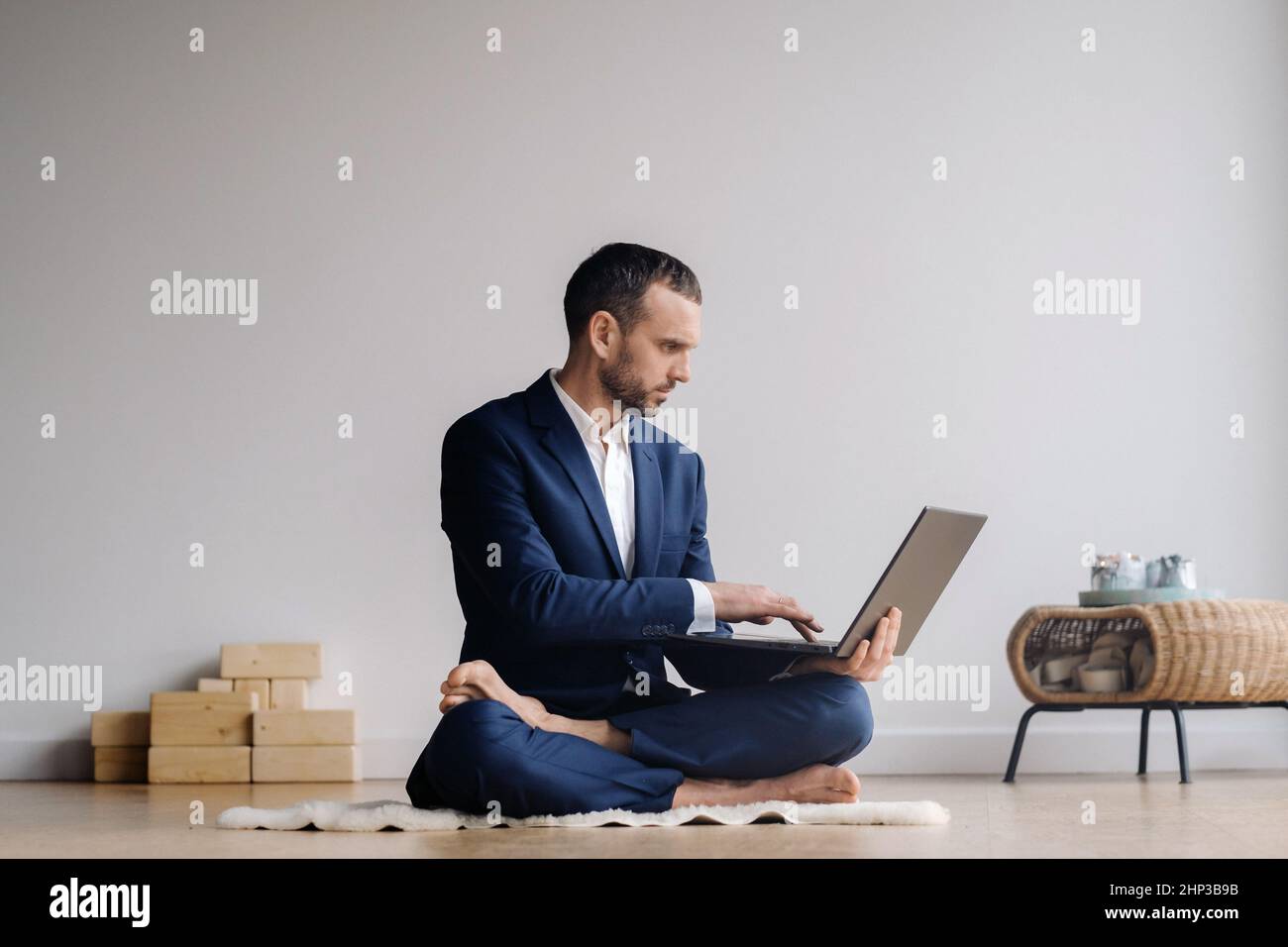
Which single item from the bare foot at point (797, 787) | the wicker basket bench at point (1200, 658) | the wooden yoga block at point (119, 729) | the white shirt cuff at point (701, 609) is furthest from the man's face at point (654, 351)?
the wooden yoga block at point (119, 729)

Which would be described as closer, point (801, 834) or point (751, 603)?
point (801, 834)

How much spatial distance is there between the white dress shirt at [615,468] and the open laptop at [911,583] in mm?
303

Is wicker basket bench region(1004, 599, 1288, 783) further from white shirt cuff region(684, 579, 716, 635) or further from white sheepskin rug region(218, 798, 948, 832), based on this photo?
white shirt cuff region(684, 579, 716, 635)

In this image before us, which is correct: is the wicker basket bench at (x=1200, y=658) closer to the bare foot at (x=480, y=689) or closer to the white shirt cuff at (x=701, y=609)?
the white shirt cuff at (x=701, y=609)

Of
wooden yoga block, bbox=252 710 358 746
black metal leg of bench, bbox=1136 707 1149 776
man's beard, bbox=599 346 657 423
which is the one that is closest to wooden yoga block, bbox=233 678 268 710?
wooden yoga block, bbox=252 710 358 746

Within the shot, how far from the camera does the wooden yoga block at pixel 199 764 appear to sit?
160 inches

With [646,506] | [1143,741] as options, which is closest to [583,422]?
[646,506]

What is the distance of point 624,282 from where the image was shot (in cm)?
262

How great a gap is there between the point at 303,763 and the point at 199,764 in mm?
303

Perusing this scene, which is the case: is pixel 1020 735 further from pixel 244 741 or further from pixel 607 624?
pixel 244 741

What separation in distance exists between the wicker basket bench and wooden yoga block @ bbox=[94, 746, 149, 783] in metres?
2.61
